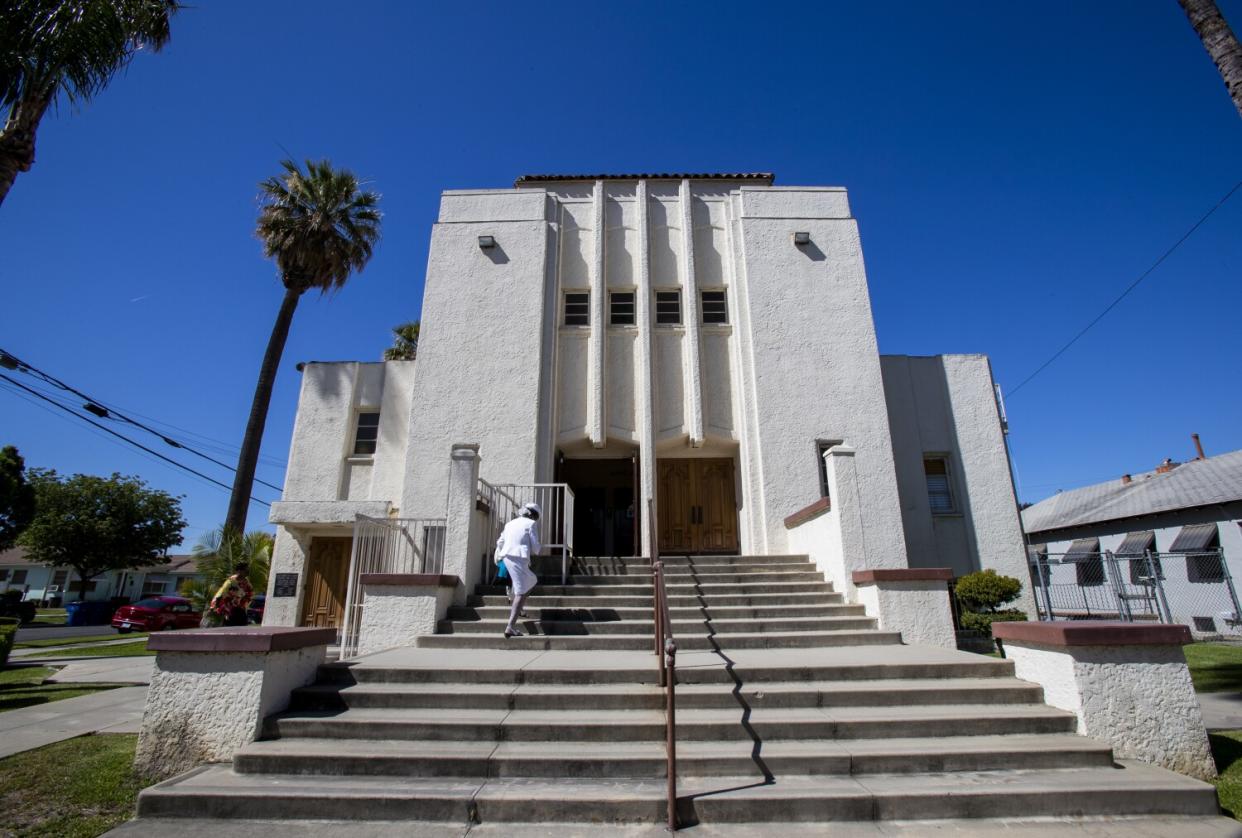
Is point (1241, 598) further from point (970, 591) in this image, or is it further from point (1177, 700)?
point (1177, 700)

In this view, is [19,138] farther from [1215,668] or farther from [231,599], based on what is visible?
[1215,668]

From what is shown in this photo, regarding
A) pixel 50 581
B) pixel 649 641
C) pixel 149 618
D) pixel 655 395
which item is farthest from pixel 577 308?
pixel 50 581

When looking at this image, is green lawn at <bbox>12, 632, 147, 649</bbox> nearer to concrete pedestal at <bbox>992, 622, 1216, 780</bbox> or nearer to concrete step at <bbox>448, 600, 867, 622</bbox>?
concrete step at <bbox>448, 600, 867, 622</bbox>

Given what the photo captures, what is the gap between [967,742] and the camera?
464 centimetres

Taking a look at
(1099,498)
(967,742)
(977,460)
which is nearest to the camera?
(967,742)

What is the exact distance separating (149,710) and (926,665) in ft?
22.6

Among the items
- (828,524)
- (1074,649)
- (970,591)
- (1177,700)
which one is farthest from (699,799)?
(970,591)

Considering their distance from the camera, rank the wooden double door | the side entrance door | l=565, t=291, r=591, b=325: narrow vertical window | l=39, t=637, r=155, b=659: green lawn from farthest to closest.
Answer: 1. l=39, t=637, r=155, b=659: green lawn
2. l=565, t=291, r=591, b=325: narrow vertical window
3. the side entrance door
4. the wooden double door

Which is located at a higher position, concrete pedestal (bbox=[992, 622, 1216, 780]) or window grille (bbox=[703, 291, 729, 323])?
window grille (bbox=[703, 291, 729, 323])

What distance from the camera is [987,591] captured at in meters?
11.3

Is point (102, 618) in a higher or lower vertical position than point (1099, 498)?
lower

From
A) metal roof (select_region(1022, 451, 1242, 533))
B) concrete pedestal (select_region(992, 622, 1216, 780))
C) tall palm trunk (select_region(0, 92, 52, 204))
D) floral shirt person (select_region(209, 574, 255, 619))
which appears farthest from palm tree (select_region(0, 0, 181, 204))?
metal roof (select_region(1022, 451, 1242, 533))

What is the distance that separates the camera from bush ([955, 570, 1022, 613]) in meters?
11.3

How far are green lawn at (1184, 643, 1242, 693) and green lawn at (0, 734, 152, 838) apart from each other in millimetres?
10503
